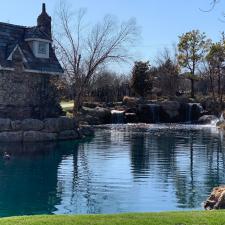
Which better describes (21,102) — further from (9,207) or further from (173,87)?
(173,87)

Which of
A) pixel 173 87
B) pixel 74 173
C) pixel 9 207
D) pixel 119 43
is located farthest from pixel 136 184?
pixel 173 87

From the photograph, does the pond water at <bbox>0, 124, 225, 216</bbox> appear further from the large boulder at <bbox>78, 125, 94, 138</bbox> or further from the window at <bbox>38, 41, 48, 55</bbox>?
the window at <bbox>38, 41, 48, 55</bbox>

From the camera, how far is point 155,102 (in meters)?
50.0

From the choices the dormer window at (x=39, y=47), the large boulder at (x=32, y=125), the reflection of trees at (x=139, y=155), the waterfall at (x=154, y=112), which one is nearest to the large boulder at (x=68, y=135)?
the large boulder at (x=32, y=125)

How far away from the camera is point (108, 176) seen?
16359mm

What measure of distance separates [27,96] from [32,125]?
389cm

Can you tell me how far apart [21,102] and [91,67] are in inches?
481

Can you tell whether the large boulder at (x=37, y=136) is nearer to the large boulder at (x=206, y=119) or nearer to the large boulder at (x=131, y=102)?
the large boulder at (x=131, y=102)

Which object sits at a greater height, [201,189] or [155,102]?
[155,102]

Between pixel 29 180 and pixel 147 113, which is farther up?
pixel 147 113

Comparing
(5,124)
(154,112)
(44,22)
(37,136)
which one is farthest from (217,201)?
(154,112)

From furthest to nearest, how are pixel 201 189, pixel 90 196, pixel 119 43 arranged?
1. pixel 119 43
2. pixel 201 189
3. pixel 90 196

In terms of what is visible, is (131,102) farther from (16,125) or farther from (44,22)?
(16,125)

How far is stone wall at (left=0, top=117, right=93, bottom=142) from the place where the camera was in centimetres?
2848
